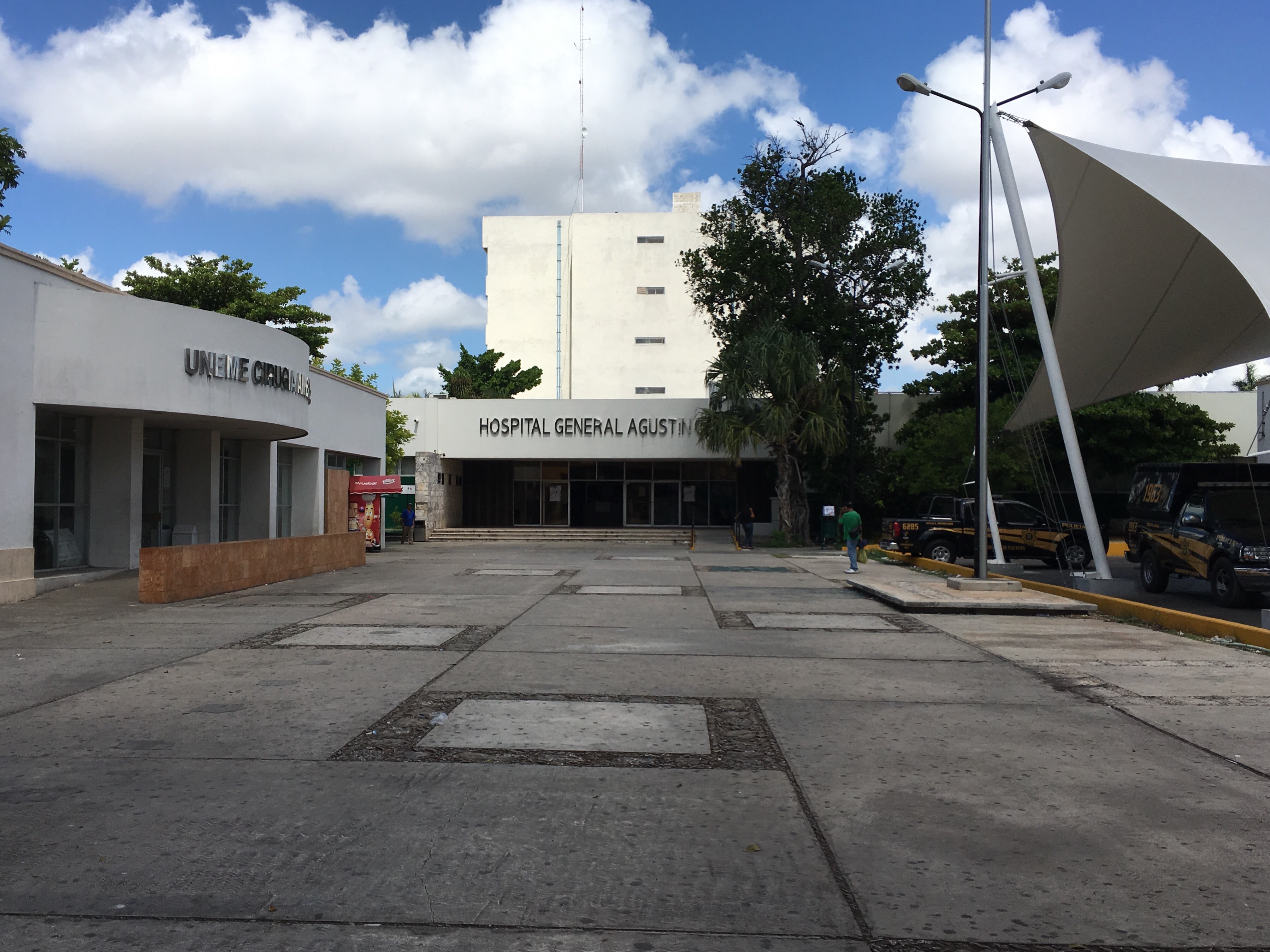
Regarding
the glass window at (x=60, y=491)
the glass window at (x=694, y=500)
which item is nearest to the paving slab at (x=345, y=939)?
the glass window at (x=60, y=491)

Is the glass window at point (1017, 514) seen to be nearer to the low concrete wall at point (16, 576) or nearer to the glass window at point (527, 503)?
the low concrete wall at point (16, 576)

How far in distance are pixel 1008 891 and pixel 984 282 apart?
49.3 feet

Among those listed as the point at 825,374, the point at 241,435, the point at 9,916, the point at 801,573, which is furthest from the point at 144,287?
the point at 9,916

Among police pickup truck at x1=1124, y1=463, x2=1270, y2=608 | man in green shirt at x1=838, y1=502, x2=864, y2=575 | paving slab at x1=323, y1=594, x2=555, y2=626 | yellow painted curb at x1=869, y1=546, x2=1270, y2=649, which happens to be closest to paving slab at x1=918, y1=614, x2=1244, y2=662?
yellow painted curb at x1=869, y1=546, x2=1270, y2=649

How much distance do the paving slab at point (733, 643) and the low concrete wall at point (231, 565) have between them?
6.12 meters

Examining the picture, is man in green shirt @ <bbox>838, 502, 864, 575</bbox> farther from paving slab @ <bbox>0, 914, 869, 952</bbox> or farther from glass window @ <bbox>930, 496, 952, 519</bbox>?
paving slab @ <bbox>0, 914, 869, 952</bbox>

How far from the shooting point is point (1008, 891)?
4.29m

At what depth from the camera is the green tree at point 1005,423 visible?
34.8 m

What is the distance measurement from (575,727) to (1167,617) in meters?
10.4

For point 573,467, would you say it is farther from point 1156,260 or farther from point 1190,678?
point 1190,678

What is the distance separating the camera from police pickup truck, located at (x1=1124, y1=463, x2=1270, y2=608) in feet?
49.9

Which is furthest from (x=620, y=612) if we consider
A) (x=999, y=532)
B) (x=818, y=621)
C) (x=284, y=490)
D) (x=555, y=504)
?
(x=555, y=504)

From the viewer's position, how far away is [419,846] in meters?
4.75

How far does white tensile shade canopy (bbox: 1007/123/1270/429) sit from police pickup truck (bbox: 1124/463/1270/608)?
7.40 ft
